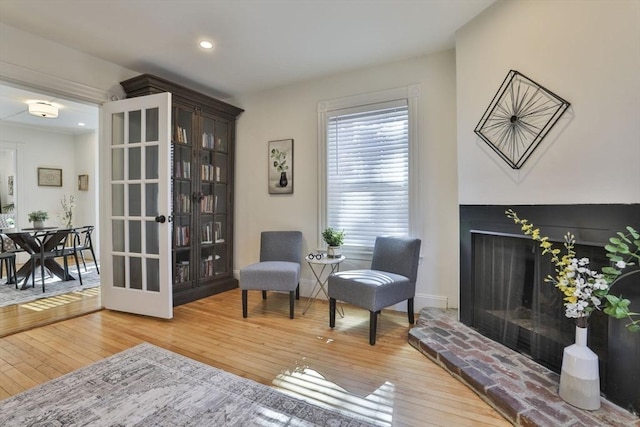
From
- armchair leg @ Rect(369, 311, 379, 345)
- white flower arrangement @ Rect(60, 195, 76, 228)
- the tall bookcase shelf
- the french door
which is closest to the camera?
armchair leg @ Rect(369, 311, 379, 345)

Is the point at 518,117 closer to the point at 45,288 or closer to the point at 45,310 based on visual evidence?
the point at 45,310

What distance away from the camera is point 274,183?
3979mm

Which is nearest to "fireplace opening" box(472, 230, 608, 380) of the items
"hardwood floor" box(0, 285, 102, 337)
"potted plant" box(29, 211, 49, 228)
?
"hardwood floor" box(0, 285, 102, 337)

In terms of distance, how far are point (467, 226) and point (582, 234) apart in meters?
0.86

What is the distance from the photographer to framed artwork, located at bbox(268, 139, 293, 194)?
3877 mm

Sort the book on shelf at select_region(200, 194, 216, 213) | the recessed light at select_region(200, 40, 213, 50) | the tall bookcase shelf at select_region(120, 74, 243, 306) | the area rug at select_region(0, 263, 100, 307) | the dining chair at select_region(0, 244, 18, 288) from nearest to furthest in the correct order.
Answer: the recessed light at select_region(200, 40, 213, 50) < the tall bookcase shelf at select_region(120, 74, 243, 306) < the area rug at select_region(0, 263, 100, 307) < the book on shelf at select_region(200, 194, 216, 213) < the dining chair at select_region(0, 244, 18, 288)

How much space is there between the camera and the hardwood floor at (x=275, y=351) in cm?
177

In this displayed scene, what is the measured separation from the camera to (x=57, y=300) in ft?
11.9

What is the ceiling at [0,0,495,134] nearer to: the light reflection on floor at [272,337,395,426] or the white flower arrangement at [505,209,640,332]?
the white flower arrangement at [505,209,640,332]

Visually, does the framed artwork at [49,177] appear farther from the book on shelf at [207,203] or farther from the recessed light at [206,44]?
the recessed light at [206,44]

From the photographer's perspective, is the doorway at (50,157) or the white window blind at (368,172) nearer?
the white window blind at (368,172)

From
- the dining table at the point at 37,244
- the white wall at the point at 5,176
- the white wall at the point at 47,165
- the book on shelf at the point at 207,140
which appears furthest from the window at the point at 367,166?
the white wall at the point at 5,176

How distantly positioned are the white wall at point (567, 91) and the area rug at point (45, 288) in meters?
4.87

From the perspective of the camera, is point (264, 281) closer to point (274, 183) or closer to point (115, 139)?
point (274, 183)
